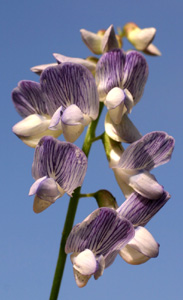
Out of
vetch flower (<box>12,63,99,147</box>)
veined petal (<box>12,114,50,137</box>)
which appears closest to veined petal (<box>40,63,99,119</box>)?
vetch flower (<box>12,63,99,147</box>)

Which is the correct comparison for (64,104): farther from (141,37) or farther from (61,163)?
(141,37)

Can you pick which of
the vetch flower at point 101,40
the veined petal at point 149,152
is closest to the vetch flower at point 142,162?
the veined petal at point 149,152

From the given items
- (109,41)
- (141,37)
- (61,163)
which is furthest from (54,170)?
(141,37)

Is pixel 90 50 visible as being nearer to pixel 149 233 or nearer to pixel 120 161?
pixel 120 161

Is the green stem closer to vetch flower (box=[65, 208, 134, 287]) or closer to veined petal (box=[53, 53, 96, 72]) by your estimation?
vetch flower (box=[65, 208, 134, 287])

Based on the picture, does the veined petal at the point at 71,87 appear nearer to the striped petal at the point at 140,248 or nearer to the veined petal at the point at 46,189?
the veined petal at the point at 46,189

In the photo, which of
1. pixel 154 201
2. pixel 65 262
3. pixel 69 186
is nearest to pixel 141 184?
→ pixel 154 201
